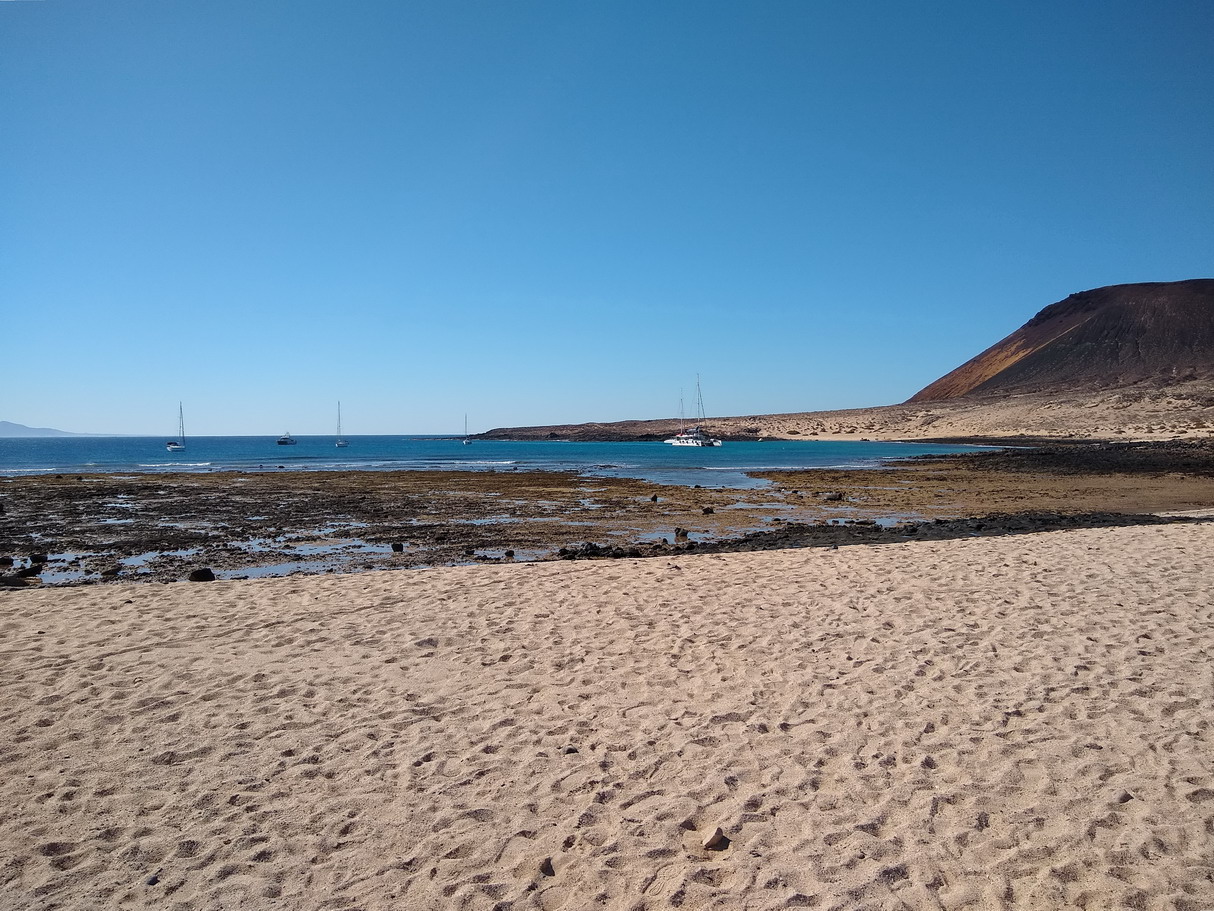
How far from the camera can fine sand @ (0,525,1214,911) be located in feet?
11.2

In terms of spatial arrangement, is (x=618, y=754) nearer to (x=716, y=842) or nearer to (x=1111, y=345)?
(x=716, y=842)

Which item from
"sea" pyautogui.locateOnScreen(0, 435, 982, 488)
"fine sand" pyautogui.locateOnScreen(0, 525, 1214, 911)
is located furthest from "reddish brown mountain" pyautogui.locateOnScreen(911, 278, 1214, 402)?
"fine sand" pyautogui.locateOnScreen(0, 525, 1214, 911)

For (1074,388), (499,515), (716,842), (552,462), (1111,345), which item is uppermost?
(1111,345)

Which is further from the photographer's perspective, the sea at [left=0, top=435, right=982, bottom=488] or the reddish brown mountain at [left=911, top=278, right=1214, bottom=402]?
the reddish brown mountain at [left=911, top=278, right=1214, bottom=402]

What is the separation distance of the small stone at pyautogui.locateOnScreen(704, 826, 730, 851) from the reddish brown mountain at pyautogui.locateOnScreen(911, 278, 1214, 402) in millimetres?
115364

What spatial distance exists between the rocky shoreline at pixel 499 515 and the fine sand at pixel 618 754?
593 cm

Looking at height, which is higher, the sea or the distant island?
the distant island

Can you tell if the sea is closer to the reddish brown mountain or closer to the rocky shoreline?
the rocky shoreline

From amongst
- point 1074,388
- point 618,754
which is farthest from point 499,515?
point 1074,388

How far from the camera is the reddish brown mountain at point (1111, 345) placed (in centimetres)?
10550

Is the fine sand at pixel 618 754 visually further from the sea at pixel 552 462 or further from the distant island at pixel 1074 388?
the distant island at pixel 1074 388

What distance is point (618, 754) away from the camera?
464 cm

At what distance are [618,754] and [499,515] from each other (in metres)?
17.7

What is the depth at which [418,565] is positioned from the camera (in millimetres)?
13156
